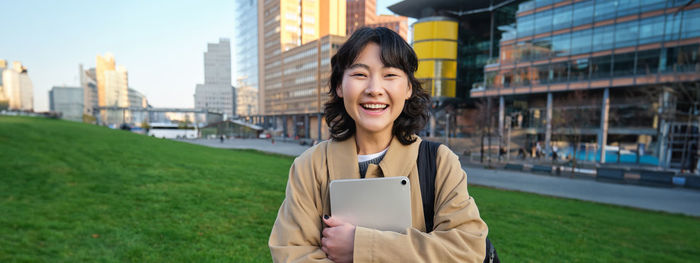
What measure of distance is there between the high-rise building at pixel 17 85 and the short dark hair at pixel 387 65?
10999 cm

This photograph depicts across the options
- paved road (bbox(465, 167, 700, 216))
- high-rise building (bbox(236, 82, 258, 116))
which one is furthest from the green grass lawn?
high-rise building (bbox(236, 82, 258, 116))

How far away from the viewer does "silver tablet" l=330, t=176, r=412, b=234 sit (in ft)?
5.70

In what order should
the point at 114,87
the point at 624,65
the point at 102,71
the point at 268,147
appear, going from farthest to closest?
1. the point at 102,71
2. the point at 114,87
3. the point at 268,147
4. the point at 624,65

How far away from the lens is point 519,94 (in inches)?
1698

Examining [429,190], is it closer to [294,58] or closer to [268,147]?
[268,147]

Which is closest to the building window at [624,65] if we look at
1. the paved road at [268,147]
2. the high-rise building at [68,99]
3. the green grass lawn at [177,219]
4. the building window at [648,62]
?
the building window at [648,62]

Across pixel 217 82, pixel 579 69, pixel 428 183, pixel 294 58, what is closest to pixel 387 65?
pixel 428 183

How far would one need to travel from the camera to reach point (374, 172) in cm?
197

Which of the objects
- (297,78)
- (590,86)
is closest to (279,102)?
(297,78)

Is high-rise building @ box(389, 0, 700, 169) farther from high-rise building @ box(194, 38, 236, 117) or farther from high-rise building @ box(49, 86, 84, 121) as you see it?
high-rise building @ box(49, 86, 84, 121)

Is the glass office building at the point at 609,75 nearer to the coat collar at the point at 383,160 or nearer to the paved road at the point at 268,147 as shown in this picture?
the paved road at the point at 268,147

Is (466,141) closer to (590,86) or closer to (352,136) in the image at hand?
(590,86)

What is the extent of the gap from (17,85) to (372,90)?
13547 centimetres

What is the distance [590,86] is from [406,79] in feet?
145
